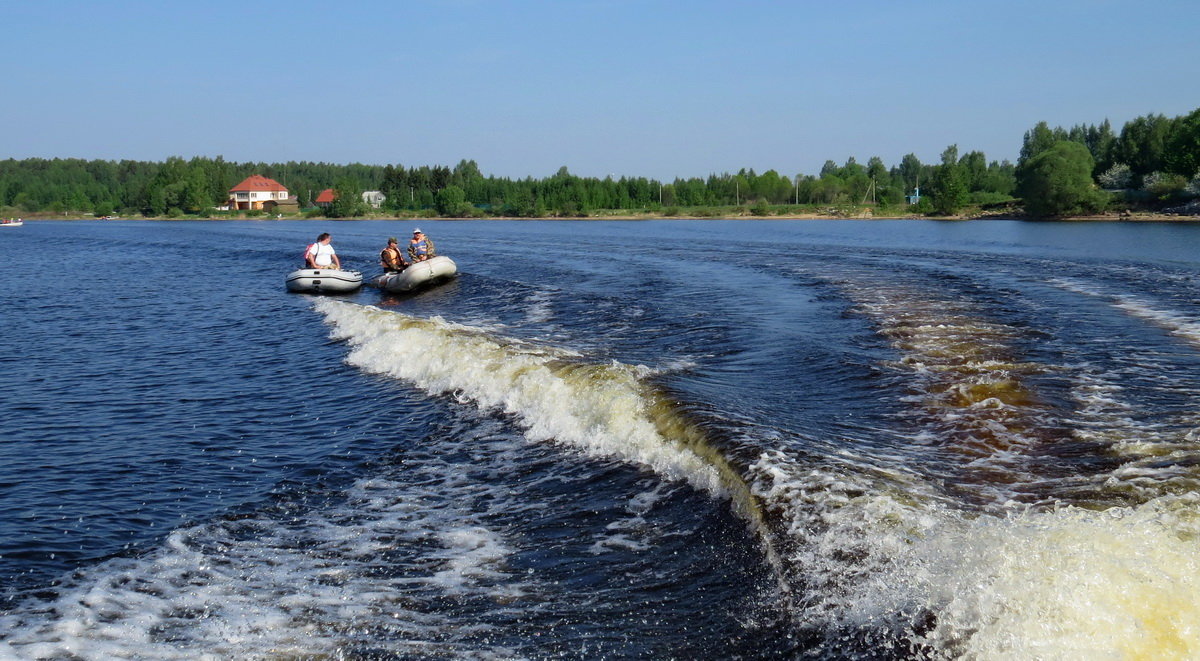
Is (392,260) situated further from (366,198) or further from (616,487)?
(366,198)

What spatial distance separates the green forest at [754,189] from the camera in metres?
71.2

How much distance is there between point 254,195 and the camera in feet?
461

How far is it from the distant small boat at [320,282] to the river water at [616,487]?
22.8 feet

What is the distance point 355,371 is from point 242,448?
15.0 feet

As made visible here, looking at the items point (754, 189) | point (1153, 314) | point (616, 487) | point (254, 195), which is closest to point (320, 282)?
point (616, 487)

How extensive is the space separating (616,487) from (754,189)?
129904 millimetres

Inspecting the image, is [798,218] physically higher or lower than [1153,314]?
higher

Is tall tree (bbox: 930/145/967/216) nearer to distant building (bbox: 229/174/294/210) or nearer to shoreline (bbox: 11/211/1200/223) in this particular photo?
shoreline (bbox: 11/211/1200/223)

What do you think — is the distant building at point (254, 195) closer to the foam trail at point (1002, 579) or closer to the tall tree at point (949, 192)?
the tall tree at point (949, 192)

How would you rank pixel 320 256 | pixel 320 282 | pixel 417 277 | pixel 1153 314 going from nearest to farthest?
pixel 1153 314 < pixel 320 282 < pixel 417 277 < pixel 320 256

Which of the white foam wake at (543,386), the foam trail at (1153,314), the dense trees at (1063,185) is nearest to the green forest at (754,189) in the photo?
the dense trees at (1063,185)

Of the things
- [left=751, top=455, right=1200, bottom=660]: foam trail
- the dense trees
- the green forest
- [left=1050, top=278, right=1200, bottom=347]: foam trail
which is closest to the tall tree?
the green forest

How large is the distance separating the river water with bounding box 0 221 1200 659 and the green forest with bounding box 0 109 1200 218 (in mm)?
62209

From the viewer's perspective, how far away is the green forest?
234ft
